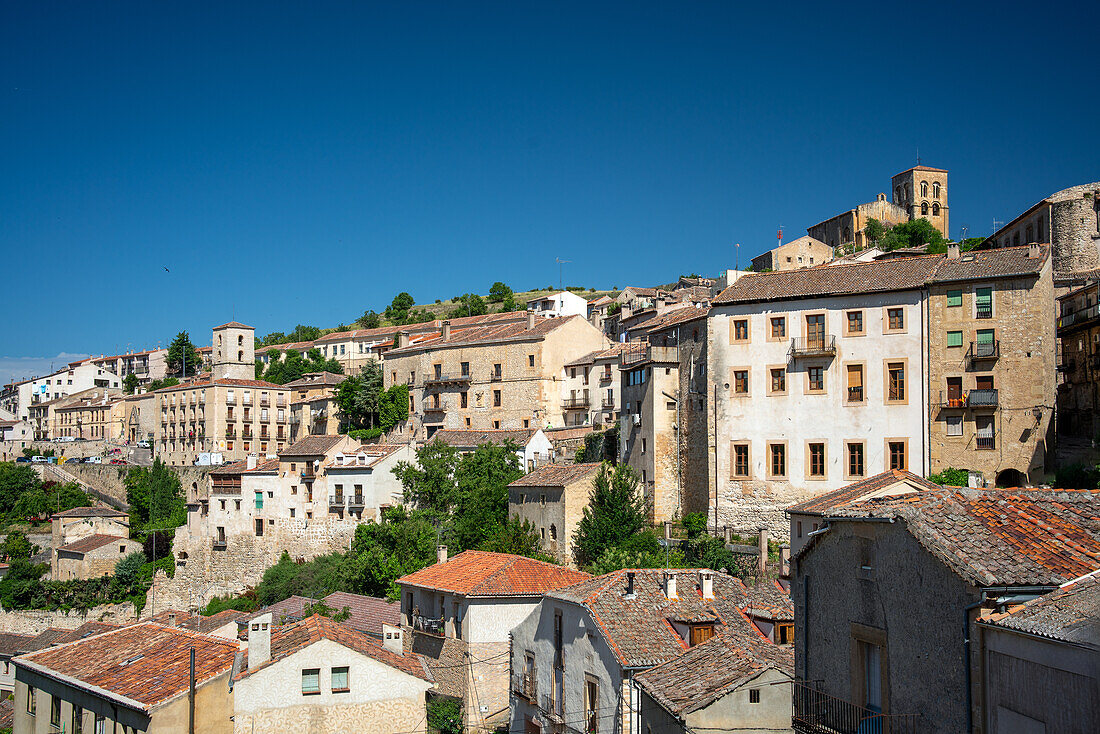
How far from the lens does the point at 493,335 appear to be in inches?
2901

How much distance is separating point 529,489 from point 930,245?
155ft

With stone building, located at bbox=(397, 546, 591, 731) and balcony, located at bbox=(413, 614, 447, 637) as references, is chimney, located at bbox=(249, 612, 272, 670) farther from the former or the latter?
balcony, located at bbox=(413, 614, 447, 637)

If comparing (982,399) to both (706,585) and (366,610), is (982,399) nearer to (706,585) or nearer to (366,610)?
(706,585)

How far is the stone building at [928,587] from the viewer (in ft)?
36.5

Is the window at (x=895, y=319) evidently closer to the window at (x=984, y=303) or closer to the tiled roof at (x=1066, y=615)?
the window at (x=984, y=303)

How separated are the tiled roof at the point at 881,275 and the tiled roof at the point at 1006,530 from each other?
3007 centimetres

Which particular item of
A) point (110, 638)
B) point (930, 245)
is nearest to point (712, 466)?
point (110, 638)

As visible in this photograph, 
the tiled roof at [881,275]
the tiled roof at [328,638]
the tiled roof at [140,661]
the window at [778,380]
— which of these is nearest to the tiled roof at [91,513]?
the tiled roof at [140,661]

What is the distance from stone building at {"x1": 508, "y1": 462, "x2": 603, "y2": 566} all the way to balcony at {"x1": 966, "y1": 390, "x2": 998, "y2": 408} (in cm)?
1625

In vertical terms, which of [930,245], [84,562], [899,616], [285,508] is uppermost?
[930,245]

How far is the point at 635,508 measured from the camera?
4572 centimetres

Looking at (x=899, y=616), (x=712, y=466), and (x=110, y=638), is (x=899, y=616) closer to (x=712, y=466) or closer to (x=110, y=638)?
(x=110, y=638)

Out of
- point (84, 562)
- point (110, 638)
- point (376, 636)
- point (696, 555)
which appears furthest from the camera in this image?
point (84, 562)

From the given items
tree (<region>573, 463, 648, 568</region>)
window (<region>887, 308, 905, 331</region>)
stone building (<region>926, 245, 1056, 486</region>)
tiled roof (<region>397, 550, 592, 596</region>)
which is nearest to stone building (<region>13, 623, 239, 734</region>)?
tiled roof (<region>397, 550, 592, 596</region>)
